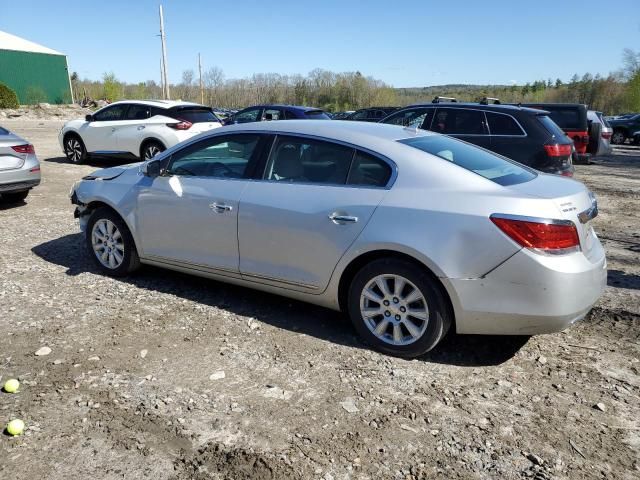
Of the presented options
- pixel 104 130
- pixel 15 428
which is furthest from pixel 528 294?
pixel 104 130

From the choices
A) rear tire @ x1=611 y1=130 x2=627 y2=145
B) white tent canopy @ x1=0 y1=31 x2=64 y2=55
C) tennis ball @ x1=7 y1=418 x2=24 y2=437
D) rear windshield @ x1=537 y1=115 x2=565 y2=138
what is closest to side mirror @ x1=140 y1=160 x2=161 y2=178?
tennis ball @ x1=7 y1=418 x2=24 y2=437

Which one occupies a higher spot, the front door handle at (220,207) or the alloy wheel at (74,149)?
the front door handle at (220,207)

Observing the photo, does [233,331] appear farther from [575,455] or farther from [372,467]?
[575,455]

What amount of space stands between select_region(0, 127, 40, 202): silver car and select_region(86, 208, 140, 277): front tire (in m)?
3.35

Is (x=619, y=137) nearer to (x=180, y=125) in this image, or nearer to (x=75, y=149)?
(x=180, y=125)

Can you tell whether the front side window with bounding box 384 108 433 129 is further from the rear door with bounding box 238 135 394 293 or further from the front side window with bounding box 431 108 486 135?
the rear door with bounding box 238 135 394 293

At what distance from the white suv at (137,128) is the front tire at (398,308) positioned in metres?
8.66

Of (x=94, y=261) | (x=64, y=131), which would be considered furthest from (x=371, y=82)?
(x=94, y=261)

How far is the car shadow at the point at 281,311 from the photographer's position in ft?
12.3

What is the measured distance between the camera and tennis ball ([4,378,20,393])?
3150 mm

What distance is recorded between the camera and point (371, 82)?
293ft

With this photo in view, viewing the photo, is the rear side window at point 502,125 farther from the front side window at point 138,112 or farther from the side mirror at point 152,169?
the front side window at point 138,112

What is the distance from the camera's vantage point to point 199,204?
4363 mm

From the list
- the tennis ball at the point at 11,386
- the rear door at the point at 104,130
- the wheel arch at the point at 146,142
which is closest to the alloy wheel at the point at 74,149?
the rear door at the point at 104,130
